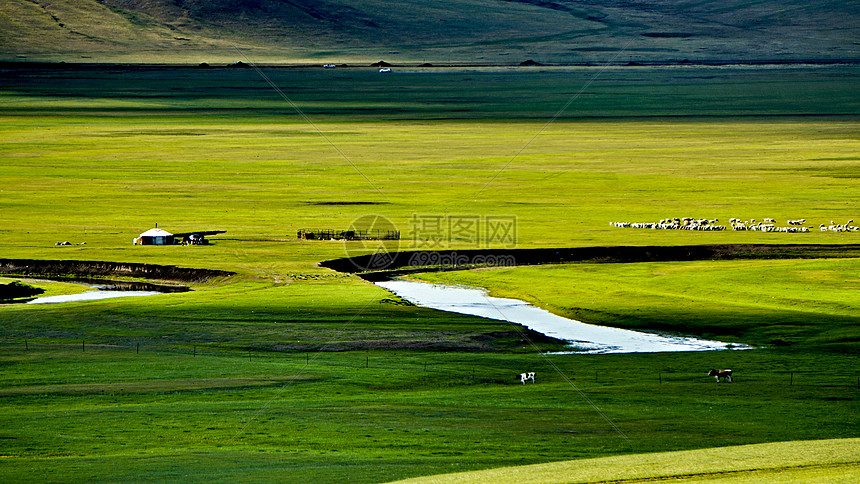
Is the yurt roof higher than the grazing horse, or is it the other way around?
the yurt roof

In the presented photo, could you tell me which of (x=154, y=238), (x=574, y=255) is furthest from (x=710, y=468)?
(x=154, y=238)

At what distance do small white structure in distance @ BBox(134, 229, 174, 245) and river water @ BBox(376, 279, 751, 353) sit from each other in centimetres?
1554

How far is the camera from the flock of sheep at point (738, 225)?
220 ft

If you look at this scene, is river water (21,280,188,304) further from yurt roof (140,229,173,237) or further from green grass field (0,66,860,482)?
yurt roof (140,229,173,237)

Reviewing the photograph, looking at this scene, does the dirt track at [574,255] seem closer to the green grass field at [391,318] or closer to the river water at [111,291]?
the green grass field at [391,318]

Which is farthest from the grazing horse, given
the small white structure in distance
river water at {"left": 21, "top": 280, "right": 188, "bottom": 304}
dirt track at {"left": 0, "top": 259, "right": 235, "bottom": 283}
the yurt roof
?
the yurt roof

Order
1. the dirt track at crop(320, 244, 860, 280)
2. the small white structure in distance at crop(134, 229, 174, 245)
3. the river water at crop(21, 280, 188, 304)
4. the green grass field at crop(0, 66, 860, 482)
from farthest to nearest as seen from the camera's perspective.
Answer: the small white structure in distance at crop(134, 229, 174, 245) → the dirt track at crop(320, 244, 860, 280) → the river water at crop(21, 280, 188, 304) → the green grass field at crop(0, 66, 860, 482)

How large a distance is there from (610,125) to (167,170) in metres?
65.2

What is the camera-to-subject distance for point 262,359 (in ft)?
128

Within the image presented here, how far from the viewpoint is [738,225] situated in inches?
2709

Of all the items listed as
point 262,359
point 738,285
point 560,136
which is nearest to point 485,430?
point 262,359

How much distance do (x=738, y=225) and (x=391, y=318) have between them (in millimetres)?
31398

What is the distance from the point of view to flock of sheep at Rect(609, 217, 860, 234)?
6706 cm

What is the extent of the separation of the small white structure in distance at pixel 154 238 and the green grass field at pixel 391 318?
839mm
